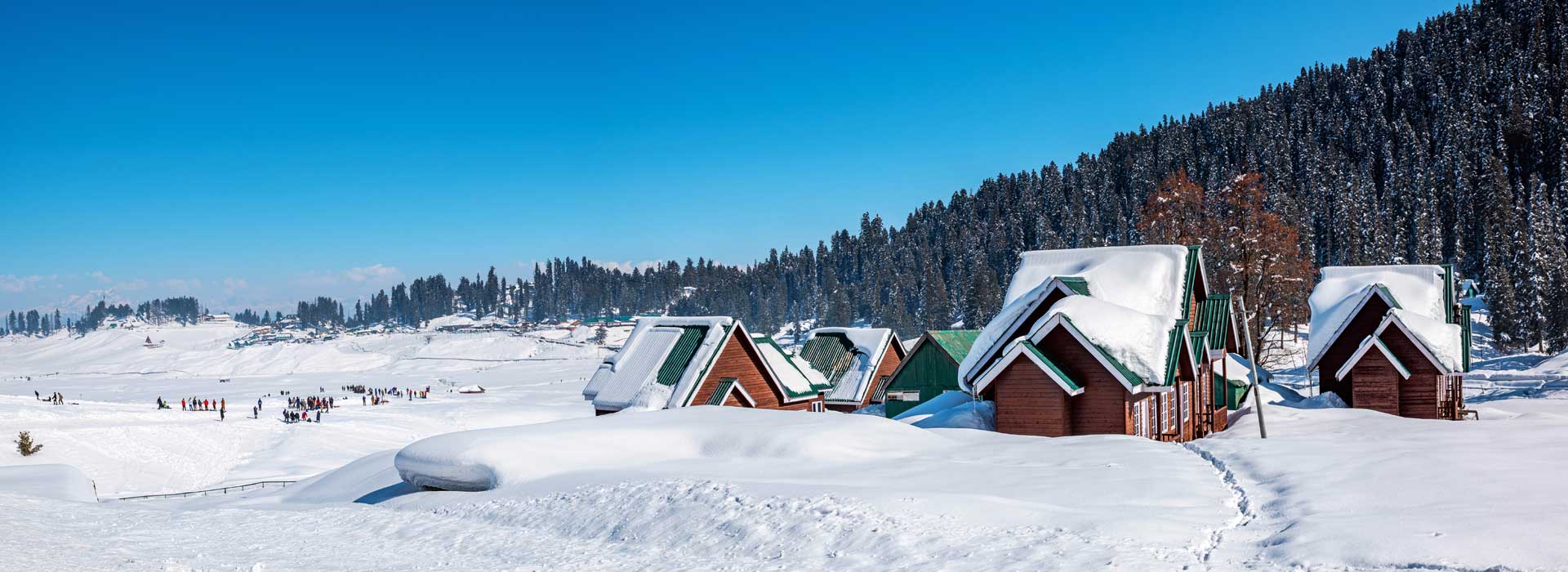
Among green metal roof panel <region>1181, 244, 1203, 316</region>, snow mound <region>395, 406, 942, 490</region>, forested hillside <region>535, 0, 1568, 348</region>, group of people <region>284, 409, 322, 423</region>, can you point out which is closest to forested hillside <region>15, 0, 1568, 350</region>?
forested hillside <region>535, 0, 1568, 348</region>

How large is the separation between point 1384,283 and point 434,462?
32.6m

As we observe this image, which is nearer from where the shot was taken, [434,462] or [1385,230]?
[434,462]

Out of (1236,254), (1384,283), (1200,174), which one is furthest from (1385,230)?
(1384,283)

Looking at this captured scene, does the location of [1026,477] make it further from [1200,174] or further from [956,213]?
[956,213]

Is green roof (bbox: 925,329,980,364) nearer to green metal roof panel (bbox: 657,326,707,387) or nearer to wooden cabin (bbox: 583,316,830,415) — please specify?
wooden cabin (bbox: 583,316,830,415)

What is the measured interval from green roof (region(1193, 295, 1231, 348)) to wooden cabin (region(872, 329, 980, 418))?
10.1 meters

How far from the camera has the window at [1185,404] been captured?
26875mm

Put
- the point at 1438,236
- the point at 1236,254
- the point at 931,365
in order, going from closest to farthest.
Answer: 1. the point at 931,365
2. the point at 1236,254
3. the point at 1438,236

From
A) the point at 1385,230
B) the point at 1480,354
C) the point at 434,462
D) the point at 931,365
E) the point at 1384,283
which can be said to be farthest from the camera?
the point at 1385,230

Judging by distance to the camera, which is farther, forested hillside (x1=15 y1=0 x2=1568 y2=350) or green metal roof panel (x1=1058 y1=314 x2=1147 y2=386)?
forested hillside (x1=15 y1=0 x2=1568 y2=350)

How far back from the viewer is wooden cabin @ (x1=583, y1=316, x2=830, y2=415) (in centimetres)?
2936

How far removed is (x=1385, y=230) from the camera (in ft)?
339

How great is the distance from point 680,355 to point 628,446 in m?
11.4

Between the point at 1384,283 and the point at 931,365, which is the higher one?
the point at 1384,283
